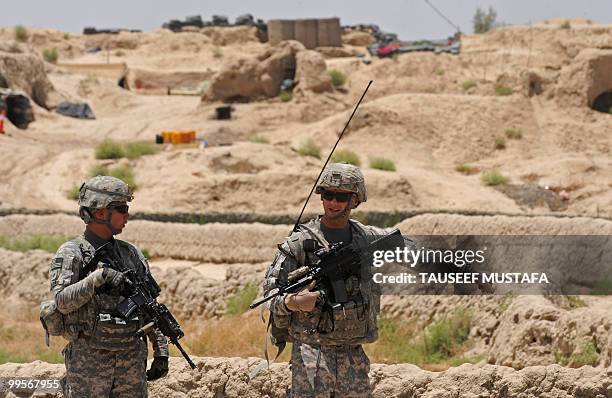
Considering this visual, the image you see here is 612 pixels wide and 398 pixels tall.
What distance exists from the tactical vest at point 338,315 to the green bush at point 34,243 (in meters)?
8.46

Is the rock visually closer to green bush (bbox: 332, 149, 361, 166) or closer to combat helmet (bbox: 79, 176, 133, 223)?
green bush (bbox: 332, 149, 361, 166)

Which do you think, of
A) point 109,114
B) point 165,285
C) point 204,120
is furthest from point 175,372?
point 109,114

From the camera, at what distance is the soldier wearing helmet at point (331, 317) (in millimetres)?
5246

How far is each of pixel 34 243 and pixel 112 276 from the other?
9290mm

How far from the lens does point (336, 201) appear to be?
534cm

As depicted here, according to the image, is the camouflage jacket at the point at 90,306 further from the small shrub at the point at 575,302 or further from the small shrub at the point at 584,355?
the small shrub at the point at 575,302

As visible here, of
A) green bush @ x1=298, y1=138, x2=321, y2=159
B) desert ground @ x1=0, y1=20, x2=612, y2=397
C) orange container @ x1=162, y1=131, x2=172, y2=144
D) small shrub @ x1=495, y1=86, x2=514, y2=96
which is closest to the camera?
desert ground @ x1=0, y1=20, x2=612, y2=397

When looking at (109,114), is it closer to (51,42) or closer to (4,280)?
(51,42)

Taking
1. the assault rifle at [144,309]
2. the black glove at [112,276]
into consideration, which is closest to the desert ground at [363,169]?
the assault rifle at [144,309]

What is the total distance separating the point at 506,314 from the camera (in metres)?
8.64

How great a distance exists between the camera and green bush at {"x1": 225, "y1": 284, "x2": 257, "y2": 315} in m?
10.7

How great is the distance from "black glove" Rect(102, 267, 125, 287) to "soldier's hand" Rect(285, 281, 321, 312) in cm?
74

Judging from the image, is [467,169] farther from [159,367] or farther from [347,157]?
[159,367]

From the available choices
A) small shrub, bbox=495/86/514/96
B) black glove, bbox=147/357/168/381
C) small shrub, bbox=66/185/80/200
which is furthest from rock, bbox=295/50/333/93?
black glove, bbox=147/357/168/381
